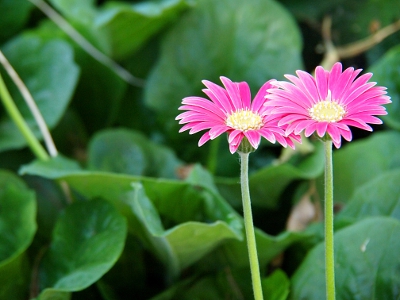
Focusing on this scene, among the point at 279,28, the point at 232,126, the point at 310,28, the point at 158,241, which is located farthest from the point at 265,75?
the point at 232,126

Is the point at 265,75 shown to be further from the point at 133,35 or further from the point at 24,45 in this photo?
the point at 24,45

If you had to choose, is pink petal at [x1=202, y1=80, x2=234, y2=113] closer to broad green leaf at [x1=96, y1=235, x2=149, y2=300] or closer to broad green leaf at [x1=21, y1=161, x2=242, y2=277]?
broad green leaf at [x1=21, y1=161, x2=242, y2=277]

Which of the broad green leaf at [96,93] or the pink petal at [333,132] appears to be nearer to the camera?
the pink petal at [333,132]

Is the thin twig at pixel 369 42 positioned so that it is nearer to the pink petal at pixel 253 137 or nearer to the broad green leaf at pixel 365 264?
the broad green leaf at pixel 365 264

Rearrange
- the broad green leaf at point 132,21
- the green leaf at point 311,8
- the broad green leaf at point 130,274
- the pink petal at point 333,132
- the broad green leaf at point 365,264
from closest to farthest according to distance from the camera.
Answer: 1. the pink petal at point 333,132
2. the broad green leaf at point 365,264
3. the broad green leaf at point 130,274
4. the broad green leaf at point 132,21
5. the green leaf at point 311,8

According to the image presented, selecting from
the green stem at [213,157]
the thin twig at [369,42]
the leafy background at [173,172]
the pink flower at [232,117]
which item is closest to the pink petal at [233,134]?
the pink flower at [232,117]

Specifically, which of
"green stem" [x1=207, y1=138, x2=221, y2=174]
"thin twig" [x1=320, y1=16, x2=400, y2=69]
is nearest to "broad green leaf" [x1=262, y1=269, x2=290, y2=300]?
"green stem" [x1=207, y1=138, x2=221, y2=174]

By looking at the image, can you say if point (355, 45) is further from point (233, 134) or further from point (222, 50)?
point (233, 134)
